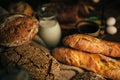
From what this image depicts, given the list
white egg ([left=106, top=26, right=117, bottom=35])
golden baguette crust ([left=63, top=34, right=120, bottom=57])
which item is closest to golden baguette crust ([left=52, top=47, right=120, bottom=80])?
golden baguette crust ([left=63, top=34, right=120, bottom=57])

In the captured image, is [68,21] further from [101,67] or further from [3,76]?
[3,76]

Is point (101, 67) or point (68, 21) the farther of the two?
point (68, 21)

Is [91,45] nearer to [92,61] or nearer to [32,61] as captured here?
[92,61]

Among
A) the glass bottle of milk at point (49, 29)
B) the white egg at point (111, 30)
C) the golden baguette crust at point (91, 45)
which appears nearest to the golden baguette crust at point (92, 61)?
the golden baguette crust at point (91, 45)

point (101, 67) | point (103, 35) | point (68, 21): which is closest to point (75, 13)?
point (68, 21)

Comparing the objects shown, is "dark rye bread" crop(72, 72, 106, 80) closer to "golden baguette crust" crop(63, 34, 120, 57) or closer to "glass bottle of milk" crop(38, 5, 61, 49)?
"golden baguette crust" crop(63, 34, 120, 57)

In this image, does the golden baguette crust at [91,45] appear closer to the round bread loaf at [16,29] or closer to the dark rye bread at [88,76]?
the dark rye bread at [88,76]
